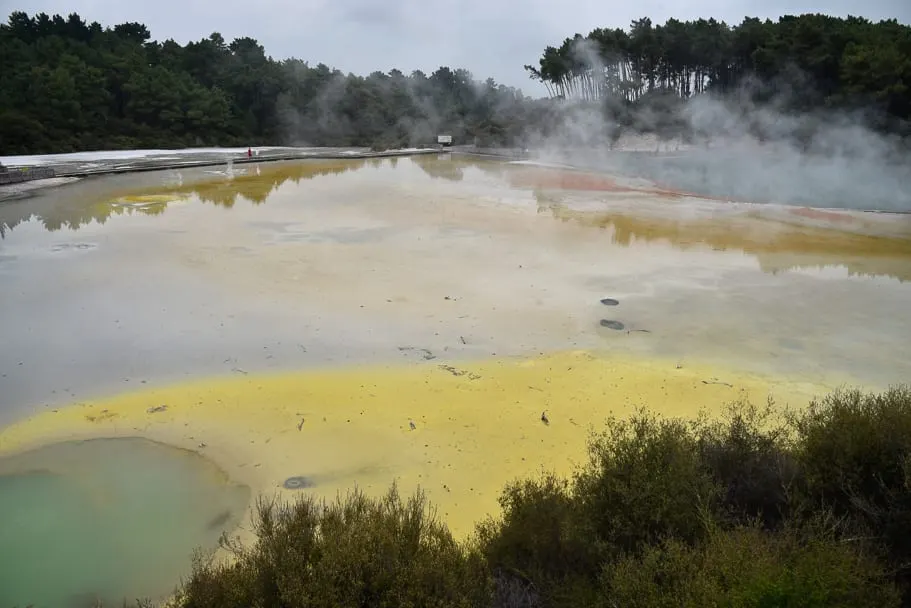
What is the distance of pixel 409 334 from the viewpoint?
6.46 metres

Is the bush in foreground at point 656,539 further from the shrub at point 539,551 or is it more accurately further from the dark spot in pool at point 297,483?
the dark spot in pool at point 297,483

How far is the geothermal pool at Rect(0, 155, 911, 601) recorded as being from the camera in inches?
176

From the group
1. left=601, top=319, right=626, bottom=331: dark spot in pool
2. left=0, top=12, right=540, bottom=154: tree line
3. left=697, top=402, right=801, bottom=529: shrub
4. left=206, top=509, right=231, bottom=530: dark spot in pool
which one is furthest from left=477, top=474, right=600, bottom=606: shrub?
left=0, top=12, right=540, bottom=154: tree line

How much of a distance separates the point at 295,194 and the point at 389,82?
103 ft

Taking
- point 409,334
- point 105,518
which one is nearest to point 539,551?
point 105,518

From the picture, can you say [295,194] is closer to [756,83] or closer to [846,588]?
[846,588]

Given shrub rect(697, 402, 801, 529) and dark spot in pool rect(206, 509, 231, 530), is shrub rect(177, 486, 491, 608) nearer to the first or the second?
dark spot in pool rect(206, 509, 231, 530)

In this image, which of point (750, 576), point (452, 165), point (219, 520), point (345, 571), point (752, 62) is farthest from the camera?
point (752, 62)

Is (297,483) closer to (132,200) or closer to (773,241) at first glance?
(773,241)

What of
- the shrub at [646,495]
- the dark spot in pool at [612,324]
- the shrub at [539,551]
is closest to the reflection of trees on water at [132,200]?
the dark spot in pool at [612,324]

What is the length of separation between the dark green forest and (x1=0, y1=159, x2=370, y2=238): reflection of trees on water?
1177 centimetres

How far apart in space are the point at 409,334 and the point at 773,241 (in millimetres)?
7737

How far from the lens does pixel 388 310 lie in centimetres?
718

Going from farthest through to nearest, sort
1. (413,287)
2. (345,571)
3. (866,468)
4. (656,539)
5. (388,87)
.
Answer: (388,87) < (413,287) < (866,468) < (656,539) < (345,571)
